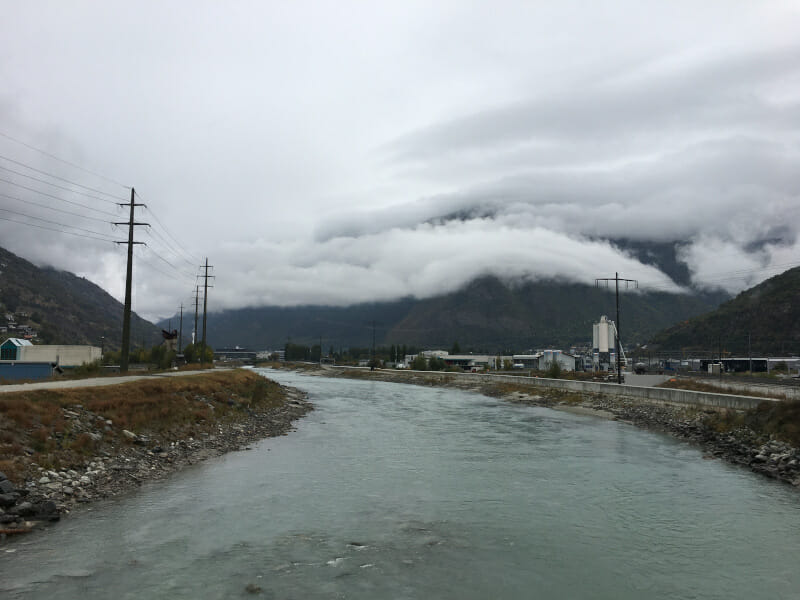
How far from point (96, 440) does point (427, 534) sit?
55.8 ft

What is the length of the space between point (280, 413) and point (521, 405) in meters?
39.1

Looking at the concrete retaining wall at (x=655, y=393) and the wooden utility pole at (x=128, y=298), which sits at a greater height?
the wooden utility pole at (x=128, y=298)

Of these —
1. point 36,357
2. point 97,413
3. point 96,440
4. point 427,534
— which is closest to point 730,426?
point 427,534

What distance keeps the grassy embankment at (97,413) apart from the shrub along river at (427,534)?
373 centimetres

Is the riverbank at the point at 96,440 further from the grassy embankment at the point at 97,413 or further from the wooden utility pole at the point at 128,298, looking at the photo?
the wooden utility pole at the point at 128,298

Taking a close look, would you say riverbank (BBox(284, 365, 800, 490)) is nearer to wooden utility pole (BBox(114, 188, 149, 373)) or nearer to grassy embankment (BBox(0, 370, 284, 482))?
grassy embankment (BBox(0, 370, 284, 482))

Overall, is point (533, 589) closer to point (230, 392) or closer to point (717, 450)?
point (717, 450)

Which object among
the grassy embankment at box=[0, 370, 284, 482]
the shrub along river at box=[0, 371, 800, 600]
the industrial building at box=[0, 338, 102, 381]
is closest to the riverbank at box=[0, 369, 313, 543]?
the grassy embankment at box=[0, 370, 284, 482]

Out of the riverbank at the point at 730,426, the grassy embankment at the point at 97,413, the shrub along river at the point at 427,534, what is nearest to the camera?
the shrub along river at the point at 427,534

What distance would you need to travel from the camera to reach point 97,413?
28.5 m

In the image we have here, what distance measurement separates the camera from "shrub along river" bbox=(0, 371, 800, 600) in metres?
14.1

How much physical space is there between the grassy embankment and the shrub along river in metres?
3.73

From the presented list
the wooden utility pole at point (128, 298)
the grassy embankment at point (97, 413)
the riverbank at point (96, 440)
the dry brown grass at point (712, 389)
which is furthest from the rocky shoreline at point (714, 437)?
the wooden utility pole at point (128, 298)

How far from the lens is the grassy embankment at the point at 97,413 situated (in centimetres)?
2161
